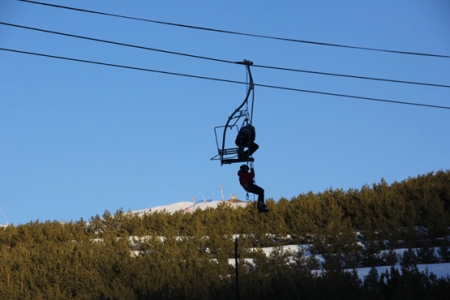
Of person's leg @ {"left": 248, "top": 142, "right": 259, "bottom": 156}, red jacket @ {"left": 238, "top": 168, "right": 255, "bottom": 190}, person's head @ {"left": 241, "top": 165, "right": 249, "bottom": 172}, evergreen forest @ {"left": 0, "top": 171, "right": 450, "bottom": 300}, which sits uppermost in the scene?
person's leg @ {"left": 248, "top": 142, "right": 259, "bottom": 156}

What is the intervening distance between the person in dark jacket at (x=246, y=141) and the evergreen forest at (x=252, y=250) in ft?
10.8

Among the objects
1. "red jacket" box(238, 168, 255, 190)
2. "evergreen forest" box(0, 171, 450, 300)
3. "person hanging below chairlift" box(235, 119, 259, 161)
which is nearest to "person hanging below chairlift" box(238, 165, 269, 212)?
"red jacket" box(238, 168, 255, 190)

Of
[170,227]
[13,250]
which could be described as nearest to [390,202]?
[170,227]

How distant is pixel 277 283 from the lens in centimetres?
1625

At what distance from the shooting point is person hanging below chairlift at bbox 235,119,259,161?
1398cm

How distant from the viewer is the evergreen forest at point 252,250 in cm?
1605

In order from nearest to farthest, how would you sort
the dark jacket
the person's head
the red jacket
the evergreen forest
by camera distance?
the dark jacket → the person's head → the red jacket → the evergreen forest

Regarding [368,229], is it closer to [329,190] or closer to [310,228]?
[310,228]

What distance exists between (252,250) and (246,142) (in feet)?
22.4

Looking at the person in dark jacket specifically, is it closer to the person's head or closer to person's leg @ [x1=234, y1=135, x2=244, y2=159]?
person's leg @ [x1=234, y1=135, x2=244, y2=159]

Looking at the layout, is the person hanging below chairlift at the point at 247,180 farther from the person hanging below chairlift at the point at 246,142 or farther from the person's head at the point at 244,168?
the person hanging below chairlift at the point at 246,142

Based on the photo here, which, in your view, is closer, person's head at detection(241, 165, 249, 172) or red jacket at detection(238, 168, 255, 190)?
person's head at detection(241, 165, 249, 172)

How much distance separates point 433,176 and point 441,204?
3.85m

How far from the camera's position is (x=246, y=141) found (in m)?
14.0
